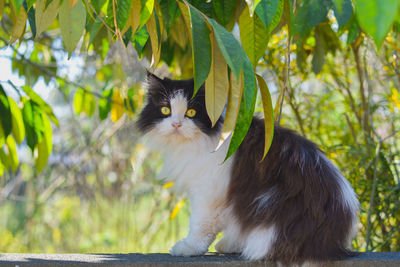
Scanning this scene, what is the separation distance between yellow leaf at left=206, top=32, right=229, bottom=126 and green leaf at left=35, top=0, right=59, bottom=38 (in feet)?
1.14

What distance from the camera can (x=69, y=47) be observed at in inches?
34.3

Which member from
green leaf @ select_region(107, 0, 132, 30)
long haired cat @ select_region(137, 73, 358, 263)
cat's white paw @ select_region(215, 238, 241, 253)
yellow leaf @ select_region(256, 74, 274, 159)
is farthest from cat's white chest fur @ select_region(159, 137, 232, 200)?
green leaf @ select_region(107, 0, 132, 30)

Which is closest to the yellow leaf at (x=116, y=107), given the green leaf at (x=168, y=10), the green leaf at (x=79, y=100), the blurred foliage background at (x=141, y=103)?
the blurred foliage background at (x=141, y=103)

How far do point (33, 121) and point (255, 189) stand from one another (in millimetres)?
913

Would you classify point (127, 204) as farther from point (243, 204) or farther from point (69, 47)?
point (69, 47)

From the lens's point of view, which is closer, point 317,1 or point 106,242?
point 317,1

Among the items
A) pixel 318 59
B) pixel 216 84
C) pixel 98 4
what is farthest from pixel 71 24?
pixel 318 59

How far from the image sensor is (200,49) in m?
0.80

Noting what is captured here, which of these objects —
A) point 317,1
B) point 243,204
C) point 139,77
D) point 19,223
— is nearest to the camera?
point 317,1

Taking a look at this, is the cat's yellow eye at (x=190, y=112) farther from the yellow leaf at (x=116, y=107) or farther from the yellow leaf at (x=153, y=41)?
the yellow leaf at (x=116, y=107)

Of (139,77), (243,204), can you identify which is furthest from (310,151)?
(139,77)

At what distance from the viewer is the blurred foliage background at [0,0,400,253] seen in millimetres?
1181

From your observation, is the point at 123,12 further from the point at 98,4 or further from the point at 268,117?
the point at 268,117

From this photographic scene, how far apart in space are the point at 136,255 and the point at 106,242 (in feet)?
8.79
